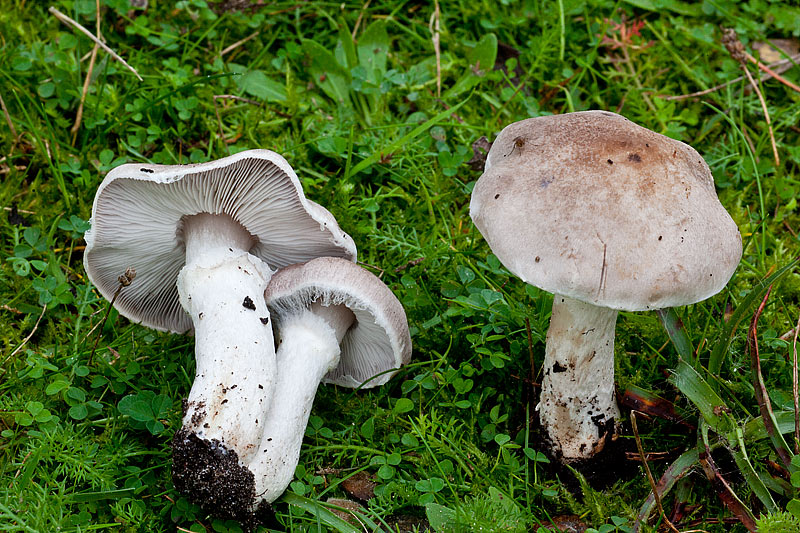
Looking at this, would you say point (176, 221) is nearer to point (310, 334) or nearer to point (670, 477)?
point (310, 334)

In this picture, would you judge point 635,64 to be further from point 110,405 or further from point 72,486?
point 72,486

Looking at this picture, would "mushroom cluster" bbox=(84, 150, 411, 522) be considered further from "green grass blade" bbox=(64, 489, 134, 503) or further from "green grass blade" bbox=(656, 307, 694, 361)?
"green grass blade" bbox=(656, 307, 694, 361)

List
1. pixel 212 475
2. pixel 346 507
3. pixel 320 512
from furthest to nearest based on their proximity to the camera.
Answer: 1. pixel 346 507
2. pixel 320 512
3. pixel 212 475

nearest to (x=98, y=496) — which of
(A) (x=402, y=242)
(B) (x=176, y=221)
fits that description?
(B) (x=176, y=221)

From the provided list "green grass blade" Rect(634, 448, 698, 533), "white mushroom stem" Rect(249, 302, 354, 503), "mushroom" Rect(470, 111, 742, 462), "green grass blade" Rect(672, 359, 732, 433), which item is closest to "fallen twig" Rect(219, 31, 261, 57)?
"white mushroom stem" Rect(249, 302, 354, 503)

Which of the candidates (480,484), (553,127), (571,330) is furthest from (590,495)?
(553,127)
